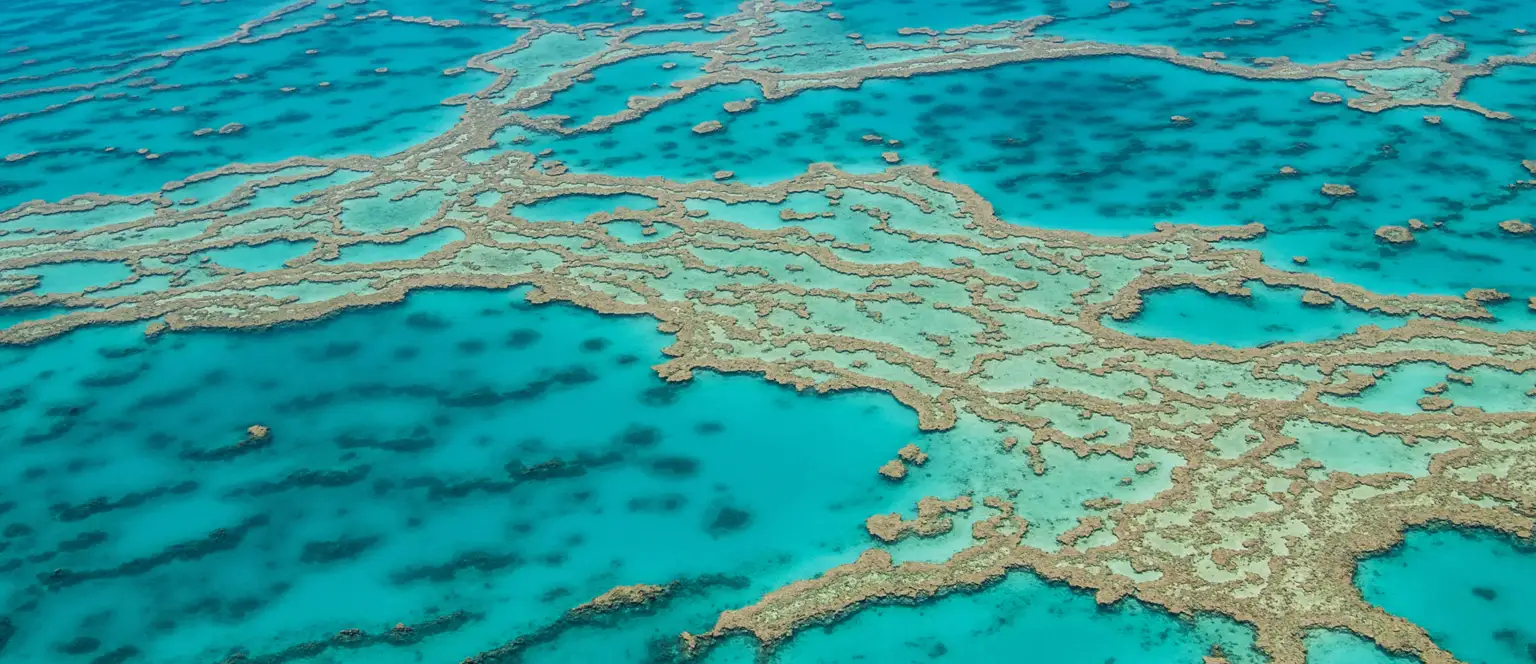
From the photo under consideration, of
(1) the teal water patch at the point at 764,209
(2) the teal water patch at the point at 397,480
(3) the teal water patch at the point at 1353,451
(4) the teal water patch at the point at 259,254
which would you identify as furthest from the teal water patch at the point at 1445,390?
(4) the teal water patch at the point at 259,254

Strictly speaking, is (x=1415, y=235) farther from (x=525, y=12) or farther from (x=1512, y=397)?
(x=525, y=12)

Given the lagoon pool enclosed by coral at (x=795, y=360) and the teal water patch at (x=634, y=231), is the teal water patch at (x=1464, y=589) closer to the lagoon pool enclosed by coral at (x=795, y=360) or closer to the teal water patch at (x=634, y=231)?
the lagoon pool enclosed by coral at (x=795, y=360)

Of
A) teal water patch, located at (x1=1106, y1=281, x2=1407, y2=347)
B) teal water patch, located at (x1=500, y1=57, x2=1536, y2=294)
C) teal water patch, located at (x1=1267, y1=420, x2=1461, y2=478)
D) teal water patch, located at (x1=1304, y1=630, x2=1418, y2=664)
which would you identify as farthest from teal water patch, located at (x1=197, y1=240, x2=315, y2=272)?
teal water patch, located at (x1=1304, y1=630, x2=1418, y2=664)

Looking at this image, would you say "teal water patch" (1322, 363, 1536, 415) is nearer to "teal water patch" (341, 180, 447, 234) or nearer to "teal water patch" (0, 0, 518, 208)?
"teal water patch" (341, 180, 447, 234)

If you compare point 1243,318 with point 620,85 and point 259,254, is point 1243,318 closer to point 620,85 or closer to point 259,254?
point 620,85

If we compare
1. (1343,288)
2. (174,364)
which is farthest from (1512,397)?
(174,364)

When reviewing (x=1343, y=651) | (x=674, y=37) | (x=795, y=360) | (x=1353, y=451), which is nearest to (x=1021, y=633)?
(x=1343, y=651)
